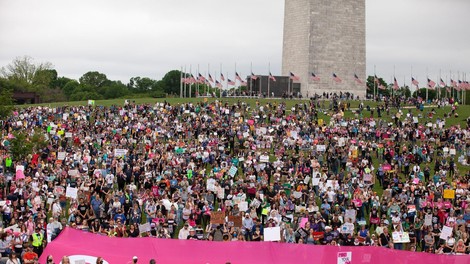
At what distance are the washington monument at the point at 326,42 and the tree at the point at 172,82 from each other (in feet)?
180

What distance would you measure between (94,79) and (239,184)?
11642 cm

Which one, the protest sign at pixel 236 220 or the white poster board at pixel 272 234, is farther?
the protest sign at pixel 236 220

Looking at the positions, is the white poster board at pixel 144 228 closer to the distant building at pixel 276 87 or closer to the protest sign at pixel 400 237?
the protest sign at pixel 400 237

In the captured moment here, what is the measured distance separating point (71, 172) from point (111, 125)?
20213mm

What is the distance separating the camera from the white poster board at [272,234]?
2267 cm

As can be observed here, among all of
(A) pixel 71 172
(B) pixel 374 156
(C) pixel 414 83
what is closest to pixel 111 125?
(B) pixel 374 156

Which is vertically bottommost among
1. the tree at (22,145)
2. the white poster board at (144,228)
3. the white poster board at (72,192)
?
the white poster board at (144,228)

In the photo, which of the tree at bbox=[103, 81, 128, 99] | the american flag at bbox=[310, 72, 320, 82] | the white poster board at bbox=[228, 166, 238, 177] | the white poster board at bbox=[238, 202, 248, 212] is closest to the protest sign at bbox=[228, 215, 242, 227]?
the white poster board at bbox=[238, 202, 248, 212]

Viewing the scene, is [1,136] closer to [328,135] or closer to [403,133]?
[328,135]

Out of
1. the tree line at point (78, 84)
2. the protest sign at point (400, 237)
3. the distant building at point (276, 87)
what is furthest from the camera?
the tree line at point (78, 84)

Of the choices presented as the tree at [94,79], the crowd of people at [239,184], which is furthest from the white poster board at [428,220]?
the tree at [94,79]

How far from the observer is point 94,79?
471ft

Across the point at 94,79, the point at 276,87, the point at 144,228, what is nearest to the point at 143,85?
the point at 94,79

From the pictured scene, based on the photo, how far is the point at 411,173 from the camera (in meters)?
36.3
